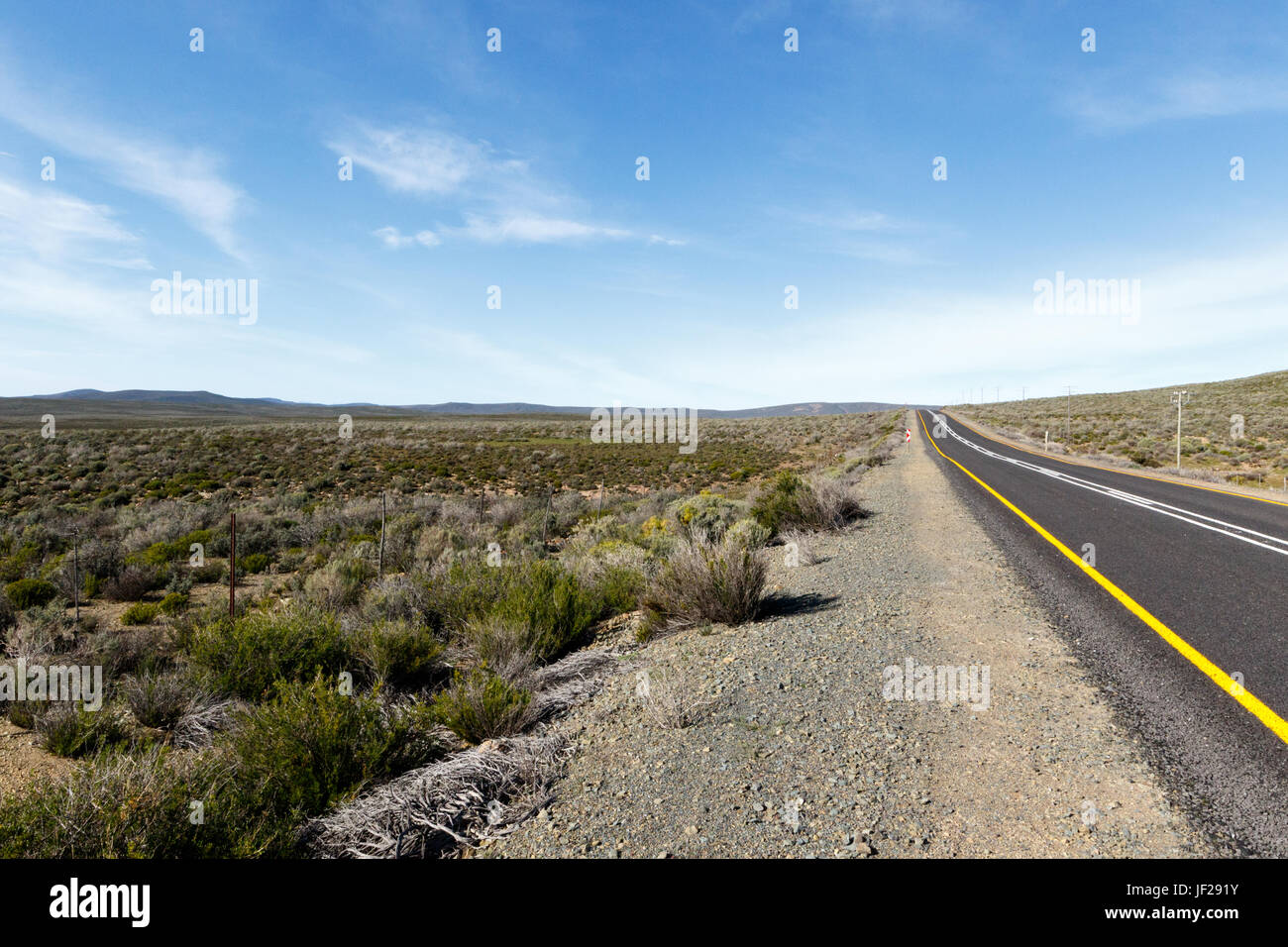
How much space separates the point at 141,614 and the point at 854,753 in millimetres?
10907

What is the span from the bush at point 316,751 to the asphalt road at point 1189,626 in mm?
4215

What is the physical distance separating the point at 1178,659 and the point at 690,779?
3520mm

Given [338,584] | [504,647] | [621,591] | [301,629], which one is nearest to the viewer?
[504,647]

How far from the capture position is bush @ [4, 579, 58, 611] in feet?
31.0

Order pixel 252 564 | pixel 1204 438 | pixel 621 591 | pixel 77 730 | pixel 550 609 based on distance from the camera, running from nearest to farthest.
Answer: pixel 77 730 → pixel 550 609 → pixel 621 591 → pixel 252 564 → pixel 1204 438

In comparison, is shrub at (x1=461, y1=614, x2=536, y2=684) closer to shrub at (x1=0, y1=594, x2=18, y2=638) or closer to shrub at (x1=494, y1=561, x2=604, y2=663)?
shrub at (x1=494, y1=561, x2=604, y2=663)

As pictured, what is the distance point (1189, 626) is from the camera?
4816 millimetres

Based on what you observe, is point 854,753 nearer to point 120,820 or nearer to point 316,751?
point 316,751

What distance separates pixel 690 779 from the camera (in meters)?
3.22

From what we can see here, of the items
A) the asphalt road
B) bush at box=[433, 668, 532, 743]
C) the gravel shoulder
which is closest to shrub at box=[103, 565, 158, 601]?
bush at box=[433, 668, 532, 743]

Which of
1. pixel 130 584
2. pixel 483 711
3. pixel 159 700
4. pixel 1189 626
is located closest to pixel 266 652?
pixel 159 700

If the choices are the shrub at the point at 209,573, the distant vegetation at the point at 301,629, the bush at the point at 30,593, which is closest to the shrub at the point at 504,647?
the distant vegetation at the point at 301,629

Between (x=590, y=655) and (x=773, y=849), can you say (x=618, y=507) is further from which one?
(x=773, y=849)
